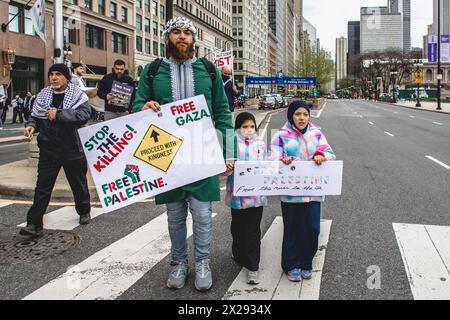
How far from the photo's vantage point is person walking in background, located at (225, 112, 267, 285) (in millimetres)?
4090

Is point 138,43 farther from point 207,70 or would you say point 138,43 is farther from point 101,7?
point 207,70

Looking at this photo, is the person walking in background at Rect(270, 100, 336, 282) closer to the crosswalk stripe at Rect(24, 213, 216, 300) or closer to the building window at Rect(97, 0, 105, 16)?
the crosswalk stripe at Rect(24, 213, 216, 300)

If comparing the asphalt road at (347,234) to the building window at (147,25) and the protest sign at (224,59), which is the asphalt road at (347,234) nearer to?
the protest sign at (224,59)

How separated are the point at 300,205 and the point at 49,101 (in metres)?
3.18

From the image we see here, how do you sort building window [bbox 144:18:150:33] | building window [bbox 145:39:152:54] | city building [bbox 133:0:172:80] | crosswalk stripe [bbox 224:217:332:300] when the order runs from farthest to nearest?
1. building window [bbox 145:39:152:54]
2. building window [bbox 144:18:150:33]
3. city building [bbox 133:0:172:80]
4. crosswalk stripe [bbox 224:217:332:300]

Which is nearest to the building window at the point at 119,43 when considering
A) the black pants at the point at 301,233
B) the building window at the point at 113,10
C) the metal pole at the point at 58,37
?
the building window at the point at 113,10

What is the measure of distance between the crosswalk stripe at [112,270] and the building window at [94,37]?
4611cm

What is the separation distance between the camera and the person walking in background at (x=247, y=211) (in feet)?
13.4

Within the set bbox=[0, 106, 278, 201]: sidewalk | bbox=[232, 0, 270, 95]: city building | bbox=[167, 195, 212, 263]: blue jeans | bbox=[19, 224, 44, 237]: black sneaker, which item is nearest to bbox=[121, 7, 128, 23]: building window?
bbox=[0, 106, 278, 201]: sidewalk

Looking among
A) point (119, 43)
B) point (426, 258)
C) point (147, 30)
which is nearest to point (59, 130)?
point (426, 258)

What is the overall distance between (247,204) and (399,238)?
2164mm

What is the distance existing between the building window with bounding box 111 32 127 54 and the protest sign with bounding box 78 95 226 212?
52565 mm

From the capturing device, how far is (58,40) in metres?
12.5
